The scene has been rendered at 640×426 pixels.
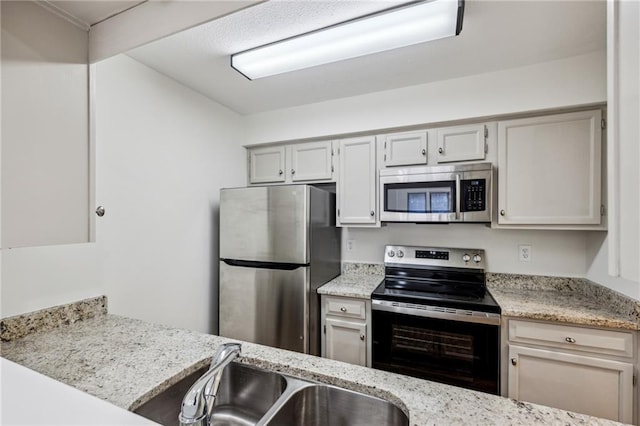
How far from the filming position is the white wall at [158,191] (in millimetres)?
1666

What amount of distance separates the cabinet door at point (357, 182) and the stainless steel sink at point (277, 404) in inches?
62.7

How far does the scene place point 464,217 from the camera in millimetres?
2037

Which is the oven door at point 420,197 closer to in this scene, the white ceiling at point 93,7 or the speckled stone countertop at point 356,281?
the speckled stone countertop at point 356,281

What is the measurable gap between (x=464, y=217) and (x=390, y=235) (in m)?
0.70

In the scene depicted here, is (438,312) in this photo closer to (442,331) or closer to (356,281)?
(442,331)

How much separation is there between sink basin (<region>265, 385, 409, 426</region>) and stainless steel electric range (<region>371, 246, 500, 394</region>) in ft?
3.73

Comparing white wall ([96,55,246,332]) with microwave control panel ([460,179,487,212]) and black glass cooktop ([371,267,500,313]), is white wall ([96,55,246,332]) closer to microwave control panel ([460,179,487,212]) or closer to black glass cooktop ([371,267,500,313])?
black glass cooktop ([371,267,500,313])

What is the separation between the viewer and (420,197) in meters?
2.15

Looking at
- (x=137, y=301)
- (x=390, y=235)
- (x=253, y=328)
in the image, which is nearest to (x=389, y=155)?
(x=390, y=235)

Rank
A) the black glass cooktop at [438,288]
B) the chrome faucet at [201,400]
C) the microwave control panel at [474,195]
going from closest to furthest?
the chrome faucet at [201,400] → the black glass cooktop at [438,288] → the microwave control panel at [474,195]

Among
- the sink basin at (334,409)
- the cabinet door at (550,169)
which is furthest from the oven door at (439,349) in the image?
the sink basin at (334,409)

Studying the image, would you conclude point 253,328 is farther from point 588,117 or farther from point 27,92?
point 588,117

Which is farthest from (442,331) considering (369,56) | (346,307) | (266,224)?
(369,56)

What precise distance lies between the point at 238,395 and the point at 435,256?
1.85 m
